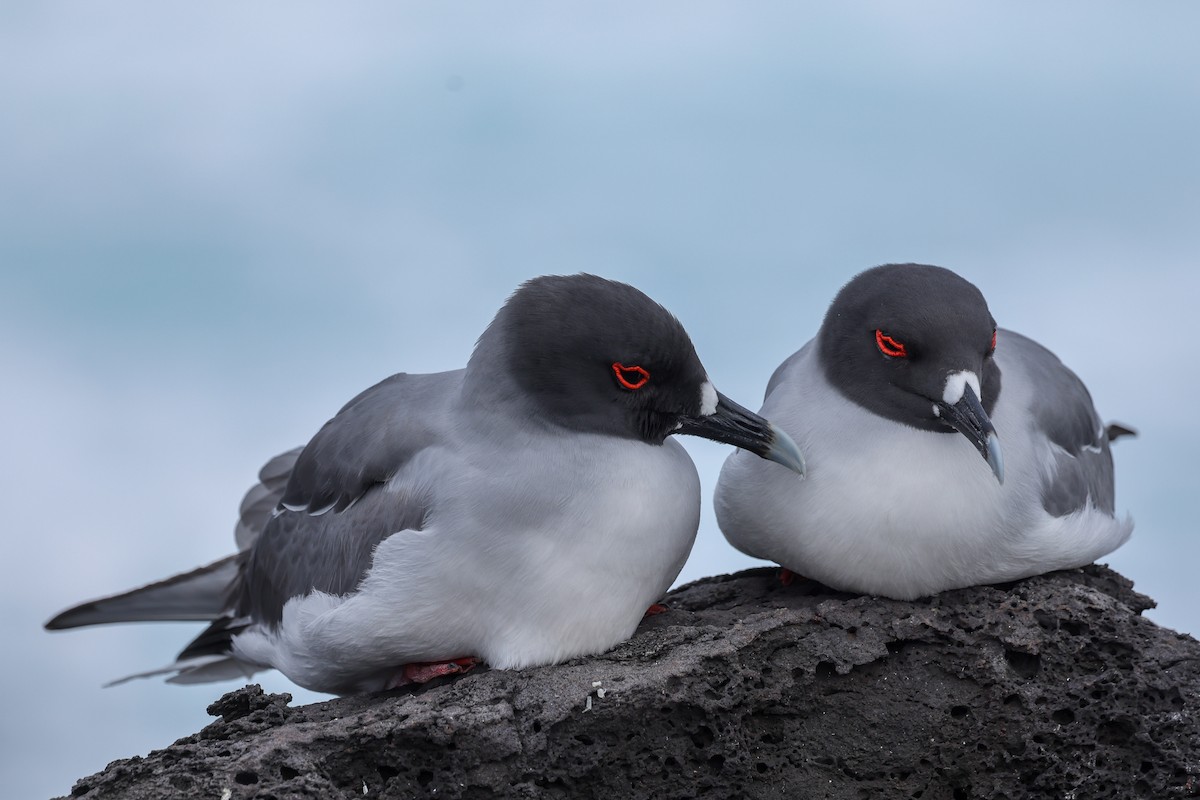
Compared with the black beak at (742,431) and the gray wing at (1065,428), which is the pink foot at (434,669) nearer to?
the black beak at (742,431)

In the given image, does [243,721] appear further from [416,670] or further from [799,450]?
[799,450]

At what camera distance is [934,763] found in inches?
326


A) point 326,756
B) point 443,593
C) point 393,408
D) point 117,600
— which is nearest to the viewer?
point 326,756

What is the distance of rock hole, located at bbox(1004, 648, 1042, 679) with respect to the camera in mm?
8422

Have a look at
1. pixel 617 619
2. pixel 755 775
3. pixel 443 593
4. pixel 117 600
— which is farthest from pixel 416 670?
pixel 117 600

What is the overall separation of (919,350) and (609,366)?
5.30 feet

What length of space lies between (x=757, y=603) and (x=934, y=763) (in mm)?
1429

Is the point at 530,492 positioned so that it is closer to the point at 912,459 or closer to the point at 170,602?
the point at 912,459

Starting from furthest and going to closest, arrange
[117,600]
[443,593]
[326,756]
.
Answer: [117,600], [443,593], [326,756]

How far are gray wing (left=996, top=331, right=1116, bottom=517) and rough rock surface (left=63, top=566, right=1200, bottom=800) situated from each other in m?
0.58

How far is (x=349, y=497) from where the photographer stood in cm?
862

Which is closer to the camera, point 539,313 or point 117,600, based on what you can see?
point 539,313

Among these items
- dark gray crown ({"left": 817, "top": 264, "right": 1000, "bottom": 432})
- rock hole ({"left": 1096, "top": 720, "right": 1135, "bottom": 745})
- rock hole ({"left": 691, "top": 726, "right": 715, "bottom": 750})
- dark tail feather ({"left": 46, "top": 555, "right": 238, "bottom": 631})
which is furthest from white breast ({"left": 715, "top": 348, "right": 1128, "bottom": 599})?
dark tail feather ({"left": 46, "top": 555, "right": 238, "bottom": 631})

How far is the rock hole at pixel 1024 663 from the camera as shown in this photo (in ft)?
27.6
